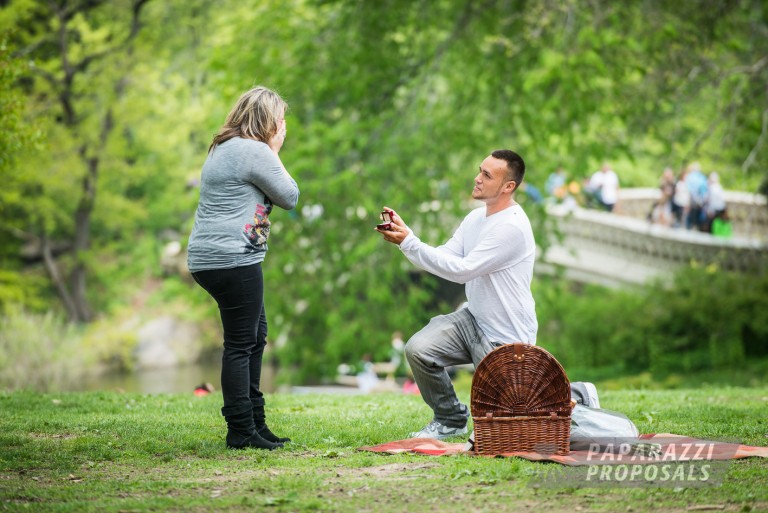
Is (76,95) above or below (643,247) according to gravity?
above

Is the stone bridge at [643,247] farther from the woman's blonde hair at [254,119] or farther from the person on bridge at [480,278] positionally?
the woman's blonde hair at [254,119]

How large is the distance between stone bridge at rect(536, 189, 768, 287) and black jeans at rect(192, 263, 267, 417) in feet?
52.3

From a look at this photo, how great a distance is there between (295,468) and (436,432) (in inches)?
53.6

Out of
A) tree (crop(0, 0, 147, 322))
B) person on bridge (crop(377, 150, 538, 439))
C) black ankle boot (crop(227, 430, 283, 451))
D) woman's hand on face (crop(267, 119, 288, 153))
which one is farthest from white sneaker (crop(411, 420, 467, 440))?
tree (crop(0, 0, 147, 322))

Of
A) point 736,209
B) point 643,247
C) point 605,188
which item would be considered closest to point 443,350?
point 643,247

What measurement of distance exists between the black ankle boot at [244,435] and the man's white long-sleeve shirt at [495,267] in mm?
1484

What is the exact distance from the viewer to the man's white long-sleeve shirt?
6211 millimetres

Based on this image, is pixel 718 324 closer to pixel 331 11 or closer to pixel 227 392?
pixel 331 11

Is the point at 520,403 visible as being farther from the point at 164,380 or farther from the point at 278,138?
the point at 164,380

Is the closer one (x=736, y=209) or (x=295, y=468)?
(x=295, y=468)

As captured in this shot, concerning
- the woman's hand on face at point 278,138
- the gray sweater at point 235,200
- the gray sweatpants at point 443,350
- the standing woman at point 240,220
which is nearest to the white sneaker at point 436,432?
the gray sweatpants at point 443,350

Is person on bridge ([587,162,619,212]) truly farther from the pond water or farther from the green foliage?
the green foliage

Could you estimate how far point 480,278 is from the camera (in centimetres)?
654

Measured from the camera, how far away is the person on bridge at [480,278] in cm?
625
